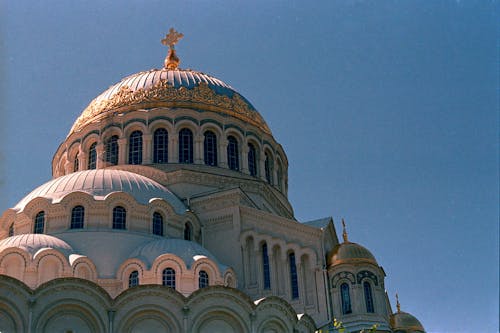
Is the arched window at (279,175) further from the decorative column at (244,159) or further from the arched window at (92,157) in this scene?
the arched window at (92,157)

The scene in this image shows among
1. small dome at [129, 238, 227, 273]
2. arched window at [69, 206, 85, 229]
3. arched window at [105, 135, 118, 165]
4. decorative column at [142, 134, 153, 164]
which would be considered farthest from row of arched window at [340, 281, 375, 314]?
arched window at [105, 135, 118, 165]

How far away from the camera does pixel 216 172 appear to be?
36250 millimetres

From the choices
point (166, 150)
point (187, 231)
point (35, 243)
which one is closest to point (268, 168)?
point (166, 150)

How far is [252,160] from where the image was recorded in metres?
39.0

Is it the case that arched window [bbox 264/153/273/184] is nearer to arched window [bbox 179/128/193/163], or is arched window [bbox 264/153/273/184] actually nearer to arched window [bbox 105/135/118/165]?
arched window [bbox 179/128/193/163]

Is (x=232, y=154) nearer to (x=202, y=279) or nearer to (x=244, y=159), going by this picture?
(x=244, y=159)

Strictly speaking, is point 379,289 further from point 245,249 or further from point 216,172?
point 216,172

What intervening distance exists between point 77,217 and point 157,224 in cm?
324

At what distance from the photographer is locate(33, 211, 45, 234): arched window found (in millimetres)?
28484

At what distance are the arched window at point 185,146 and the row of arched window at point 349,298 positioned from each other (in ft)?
35.8

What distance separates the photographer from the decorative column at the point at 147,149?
36.5 m

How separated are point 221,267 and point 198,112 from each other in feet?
41.2

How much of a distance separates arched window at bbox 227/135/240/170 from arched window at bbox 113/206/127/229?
9625 mm

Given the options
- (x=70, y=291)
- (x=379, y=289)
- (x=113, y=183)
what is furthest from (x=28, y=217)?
(x=379, y=289)
